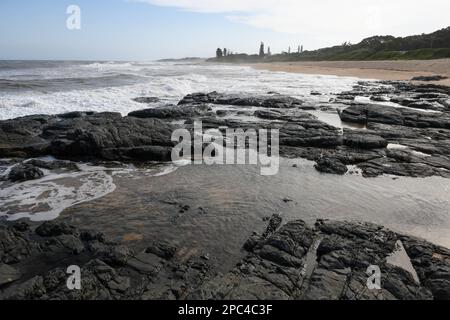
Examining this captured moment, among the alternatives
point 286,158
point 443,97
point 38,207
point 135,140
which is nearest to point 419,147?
point 286,158

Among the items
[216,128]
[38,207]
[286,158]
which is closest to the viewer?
[38,207]

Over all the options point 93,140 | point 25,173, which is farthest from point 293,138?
point 25,173

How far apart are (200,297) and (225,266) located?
1.04m

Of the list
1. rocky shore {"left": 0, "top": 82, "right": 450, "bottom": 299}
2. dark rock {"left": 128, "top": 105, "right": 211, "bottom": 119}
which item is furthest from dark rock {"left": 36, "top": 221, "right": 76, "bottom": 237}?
dark rock {"left": 128, "top": 105, "right": 211, "bottom": 119}

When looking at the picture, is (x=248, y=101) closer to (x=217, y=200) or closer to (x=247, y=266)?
(x=217, y=200)

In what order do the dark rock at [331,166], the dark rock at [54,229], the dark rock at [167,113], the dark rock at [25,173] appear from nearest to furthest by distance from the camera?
the dark rock at [54,229]
the dark rock at [25,173]
the dark rock at [331,166]
the dark rock at [167,113]

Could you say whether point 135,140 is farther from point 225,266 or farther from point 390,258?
point 390,258

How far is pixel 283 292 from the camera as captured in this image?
16.1ft

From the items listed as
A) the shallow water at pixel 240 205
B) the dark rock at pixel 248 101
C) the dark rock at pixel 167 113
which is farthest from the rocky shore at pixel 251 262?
the dark rock at pixel 248 101

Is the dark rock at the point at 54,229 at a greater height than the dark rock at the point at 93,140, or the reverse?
the dark rock at the point at 93,140

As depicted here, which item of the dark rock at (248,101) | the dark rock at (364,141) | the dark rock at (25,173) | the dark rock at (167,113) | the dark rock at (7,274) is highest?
the dark rock at (248,101)

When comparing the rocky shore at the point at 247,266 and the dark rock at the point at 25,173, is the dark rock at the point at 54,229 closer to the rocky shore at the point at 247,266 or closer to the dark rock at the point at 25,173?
the rocky shore at the point at 247,266

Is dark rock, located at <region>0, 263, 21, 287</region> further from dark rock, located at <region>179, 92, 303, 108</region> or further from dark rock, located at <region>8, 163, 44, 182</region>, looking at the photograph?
dark rock, located at <region>179, 92, 303, 108</region>

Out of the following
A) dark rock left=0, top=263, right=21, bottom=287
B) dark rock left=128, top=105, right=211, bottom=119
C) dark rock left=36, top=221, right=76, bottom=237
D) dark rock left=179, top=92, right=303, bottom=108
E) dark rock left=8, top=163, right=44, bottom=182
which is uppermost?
dark rock left=179, top=92, right=303, bottom=108
